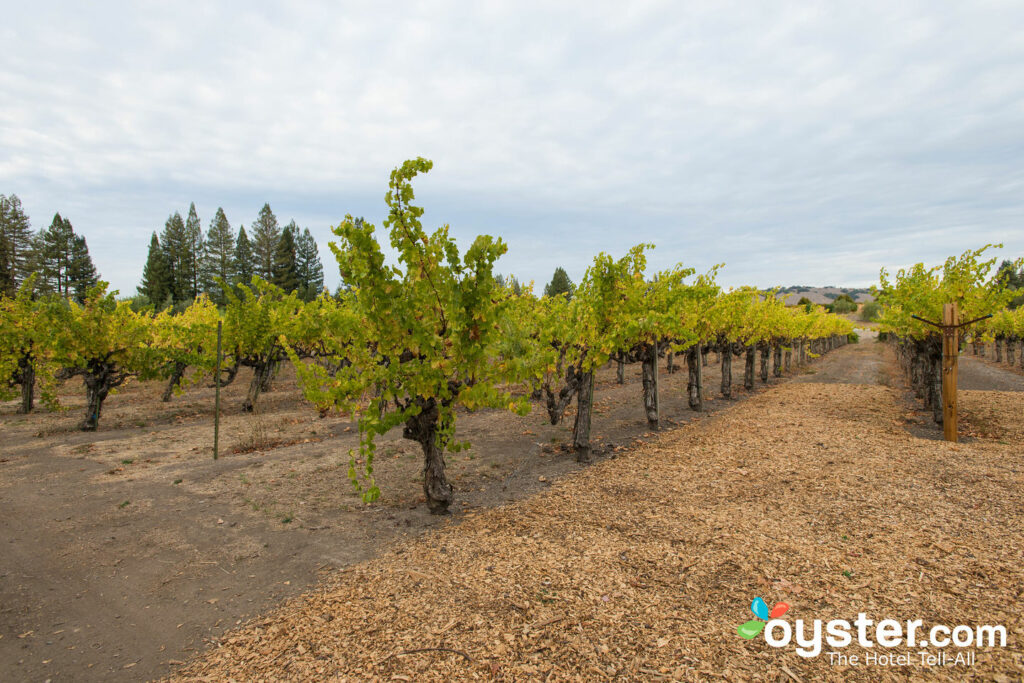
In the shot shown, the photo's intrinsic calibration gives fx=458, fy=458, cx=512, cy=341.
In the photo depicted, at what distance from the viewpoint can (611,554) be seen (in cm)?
501

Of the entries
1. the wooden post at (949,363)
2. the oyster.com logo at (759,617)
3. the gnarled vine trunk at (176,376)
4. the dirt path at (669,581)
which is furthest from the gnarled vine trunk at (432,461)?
the gnarled vine trunk at (176,376)

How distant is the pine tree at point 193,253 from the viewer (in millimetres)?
52812

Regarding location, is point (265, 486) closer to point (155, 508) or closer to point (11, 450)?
point (155, 508)

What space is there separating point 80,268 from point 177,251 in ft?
28.1

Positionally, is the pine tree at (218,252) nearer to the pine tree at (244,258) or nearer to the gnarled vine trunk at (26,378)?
the pine tree at (244,258)

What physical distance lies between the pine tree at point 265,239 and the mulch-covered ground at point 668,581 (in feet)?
185

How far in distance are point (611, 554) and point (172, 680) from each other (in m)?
3.95

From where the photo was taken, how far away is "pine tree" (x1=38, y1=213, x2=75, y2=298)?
43938 millimetres

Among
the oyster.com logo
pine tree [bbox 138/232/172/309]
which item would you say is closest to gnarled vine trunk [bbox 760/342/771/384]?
the oyster.com logo

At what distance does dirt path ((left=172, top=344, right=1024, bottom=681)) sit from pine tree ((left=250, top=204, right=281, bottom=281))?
184 ft

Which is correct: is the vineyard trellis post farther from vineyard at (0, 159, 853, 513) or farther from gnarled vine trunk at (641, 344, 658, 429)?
gnarled vine trunk at (641, 344, 658, 429)

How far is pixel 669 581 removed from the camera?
14.6ft

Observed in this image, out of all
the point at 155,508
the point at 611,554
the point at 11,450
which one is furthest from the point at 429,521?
the point at 11,450

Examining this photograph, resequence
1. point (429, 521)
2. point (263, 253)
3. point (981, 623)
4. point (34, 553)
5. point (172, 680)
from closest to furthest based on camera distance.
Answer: point (172, 680), point (981, 623), point (34, 553), point (429, 521), point (263, 253)
